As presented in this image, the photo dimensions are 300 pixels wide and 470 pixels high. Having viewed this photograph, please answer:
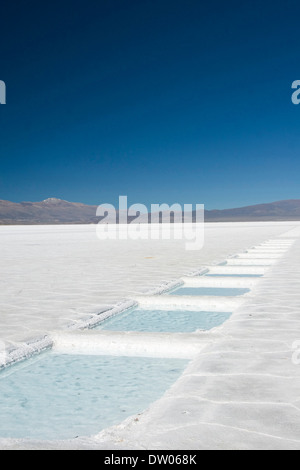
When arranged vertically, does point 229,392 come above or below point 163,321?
above

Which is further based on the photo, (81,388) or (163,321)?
(163,321)

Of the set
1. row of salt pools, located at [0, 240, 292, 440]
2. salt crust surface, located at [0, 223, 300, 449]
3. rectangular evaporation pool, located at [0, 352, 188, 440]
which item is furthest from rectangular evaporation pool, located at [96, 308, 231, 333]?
rectangular evaporation pool, located at [0, 352, 188, 440]

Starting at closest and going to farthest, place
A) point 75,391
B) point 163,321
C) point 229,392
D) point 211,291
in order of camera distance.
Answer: point 229,392
point 75,391
point 163,321
point 211,291

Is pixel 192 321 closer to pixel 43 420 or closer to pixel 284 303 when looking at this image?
pixel 284 303

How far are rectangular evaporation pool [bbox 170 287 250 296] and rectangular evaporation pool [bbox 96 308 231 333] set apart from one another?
4.36ft

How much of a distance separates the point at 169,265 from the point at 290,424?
7543mm

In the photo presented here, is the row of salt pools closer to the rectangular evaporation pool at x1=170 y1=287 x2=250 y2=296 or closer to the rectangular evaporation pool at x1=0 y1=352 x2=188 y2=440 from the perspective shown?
the rectangular evaporation pool at x1=0 y1=352 x2=188 y2=440

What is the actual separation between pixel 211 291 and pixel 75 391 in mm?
4034

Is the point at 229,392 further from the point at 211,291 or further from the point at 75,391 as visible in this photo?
the point at 211,291

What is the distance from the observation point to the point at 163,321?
5.04 m

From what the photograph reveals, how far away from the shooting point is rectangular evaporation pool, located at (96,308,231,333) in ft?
15.4

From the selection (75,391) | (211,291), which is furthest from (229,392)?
(211,291)

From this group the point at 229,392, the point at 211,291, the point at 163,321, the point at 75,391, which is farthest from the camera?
the point at 211,291

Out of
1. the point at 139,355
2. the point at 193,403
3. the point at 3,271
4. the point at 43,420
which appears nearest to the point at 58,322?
the point at 139,355
